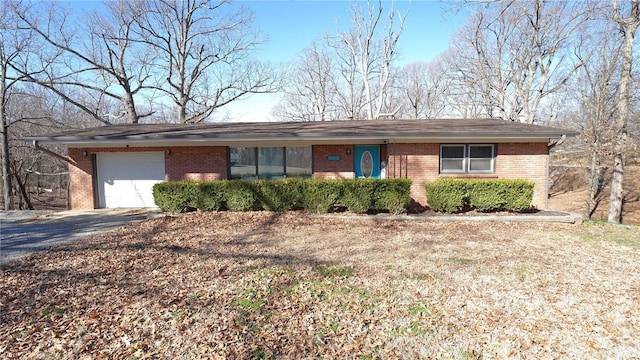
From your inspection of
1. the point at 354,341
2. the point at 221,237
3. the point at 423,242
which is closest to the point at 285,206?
the point at 221,237

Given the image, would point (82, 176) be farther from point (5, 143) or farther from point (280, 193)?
point (5, 143)

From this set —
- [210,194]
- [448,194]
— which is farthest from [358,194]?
[210,194]

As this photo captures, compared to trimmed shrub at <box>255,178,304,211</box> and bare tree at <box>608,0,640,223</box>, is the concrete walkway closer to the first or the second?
trimmed shrub at <box>255,178,304,211</box>

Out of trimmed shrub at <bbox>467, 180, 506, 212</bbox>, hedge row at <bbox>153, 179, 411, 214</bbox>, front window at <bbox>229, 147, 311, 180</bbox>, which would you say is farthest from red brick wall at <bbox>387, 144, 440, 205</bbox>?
front window at <bbox>229, 147, 311, 180</bbox>

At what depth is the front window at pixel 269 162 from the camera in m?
10.3

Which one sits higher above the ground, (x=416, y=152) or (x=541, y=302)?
(x=416, y=152)

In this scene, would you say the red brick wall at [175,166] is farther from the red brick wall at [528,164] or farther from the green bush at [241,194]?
the red brick wall at [528,164]

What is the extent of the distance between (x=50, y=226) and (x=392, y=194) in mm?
9645

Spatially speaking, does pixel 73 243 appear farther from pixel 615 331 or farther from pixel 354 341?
pixel 615 331

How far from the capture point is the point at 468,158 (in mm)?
9664

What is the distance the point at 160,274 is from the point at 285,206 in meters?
4.64

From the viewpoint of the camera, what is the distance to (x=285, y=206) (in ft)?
29.2

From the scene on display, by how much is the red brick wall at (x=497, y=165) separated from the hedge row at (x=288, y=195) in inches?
50.4

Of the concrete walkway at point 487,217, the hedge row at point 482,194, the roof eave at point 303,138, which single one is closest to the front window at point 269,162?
the roof eave at point 303,138
